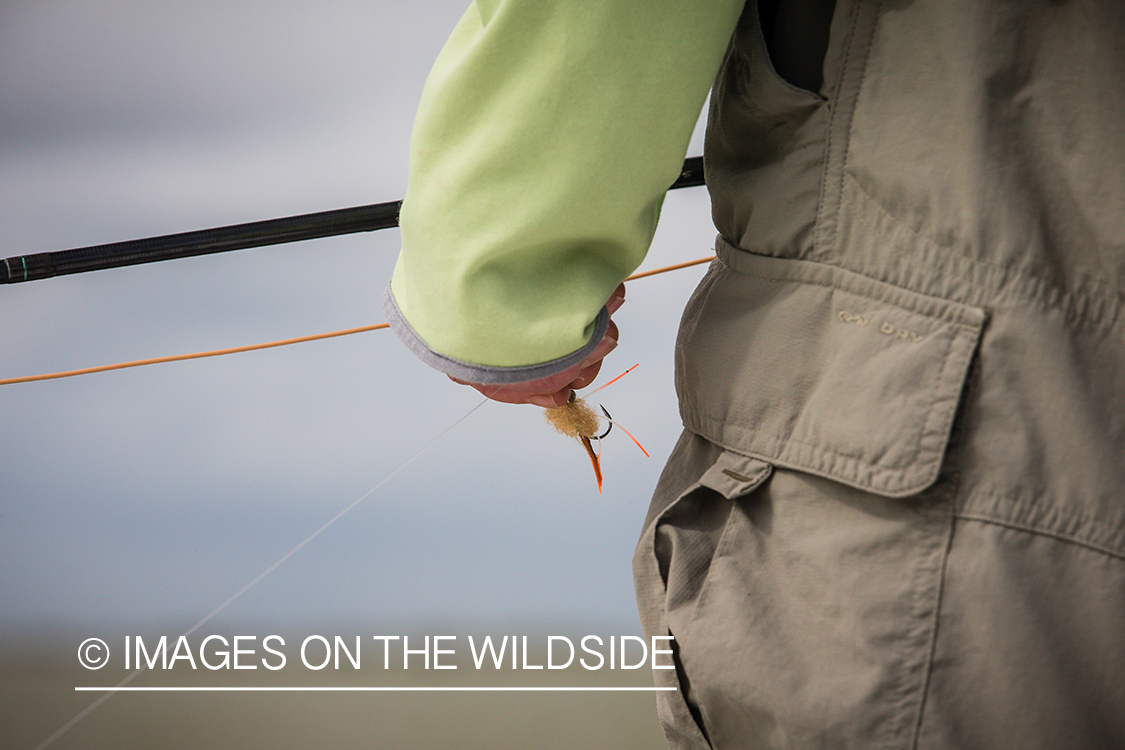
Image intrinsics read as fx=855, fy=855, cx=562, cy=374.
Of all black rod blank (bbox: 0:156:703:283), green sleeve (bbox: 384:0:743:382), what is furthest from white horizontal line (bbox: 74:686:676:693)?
green sleeve (bbox: 384:0:743:382)

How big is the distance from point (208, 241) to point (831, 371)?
808mm

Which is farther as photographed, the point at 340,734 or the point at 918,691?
the point at 340,734

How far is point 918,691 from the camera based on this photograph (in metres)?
0.33

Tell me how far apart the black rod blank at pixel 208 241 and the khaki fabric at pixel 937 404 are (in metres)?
0.59

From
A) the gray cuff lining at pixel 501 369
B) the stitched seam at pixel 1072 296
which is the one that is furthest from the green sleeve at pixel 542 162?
the stitched seam at pixel 1072 296

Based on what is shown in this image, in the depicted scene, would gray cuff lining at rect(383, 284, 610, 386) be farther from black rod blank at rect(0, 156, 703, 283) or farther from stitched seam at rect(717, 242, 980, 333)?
black rod blank at rect(0, 156, 703, 283)

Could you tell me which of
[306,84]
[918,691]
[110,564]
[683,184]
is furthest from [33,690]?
[918,691]

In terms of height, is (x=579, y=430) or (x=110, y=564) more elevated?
(x=579, y=430)

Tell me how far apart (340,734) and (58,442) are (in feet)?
2.08

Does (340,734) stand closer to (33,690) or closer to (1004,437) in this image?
(33,690)

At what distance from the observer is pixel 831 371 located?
0.36 meters

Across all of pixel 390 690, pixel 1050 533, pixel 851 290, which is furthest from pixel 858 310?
pixel 390 690

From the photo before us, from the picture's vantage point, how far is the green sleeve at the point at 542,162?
34cm

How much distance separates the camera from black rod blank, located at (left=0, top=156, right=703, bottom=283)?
0.94 metres
